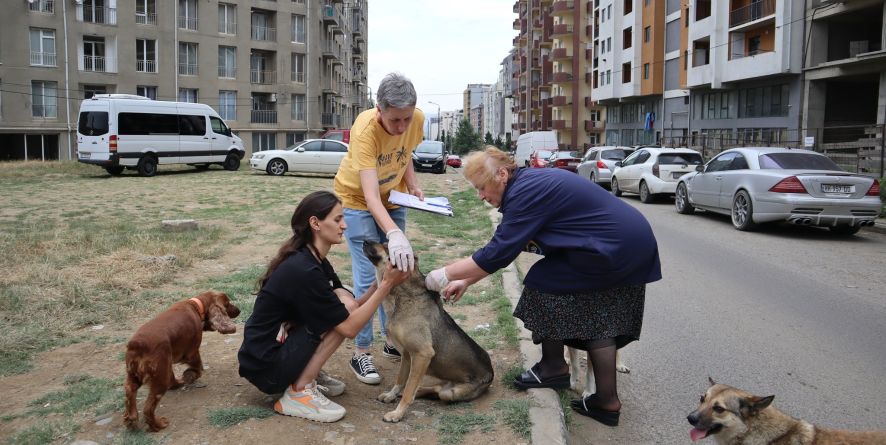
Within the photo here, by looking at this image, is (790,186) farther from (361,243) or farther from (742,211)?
(361,243)

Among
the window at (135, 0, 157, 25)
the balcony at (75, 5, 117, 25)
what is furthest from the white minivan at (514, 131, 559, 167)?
the balcony at (75, 5, 117, 25)

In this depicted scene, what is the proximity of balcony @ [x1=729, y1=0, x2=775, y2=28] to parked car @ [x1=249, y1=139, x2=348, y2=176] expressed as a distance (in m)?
21.9

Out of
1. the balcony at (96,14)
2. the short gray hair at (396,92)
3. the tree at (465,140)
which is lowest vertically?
the short gray hair at (396,92)

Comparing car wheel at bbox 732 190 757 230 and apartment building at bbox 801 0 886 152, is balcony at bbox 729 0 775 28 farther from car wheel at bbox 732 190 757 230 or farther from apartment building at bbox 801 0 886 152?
car wheel at bbox 732 190 757 230

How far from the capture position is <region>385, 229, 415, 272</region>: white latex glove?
398 cm

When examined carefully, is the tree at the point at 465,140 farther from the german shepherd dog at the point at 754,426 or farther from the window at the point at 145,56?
the german shepherd dog at the point at 754,426

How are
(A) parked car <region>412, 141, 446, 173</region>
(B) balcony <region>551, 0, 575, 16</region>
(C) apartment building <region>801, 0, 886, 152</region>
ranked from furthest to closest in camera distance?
(B) balcony <region>551, 0, 575, 16</region>
(A) parked car <region>412, 141, 446, 173</region>
(C) apartment building <region>801, 0, 886, 152</region>

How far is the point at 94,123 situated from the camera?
946 inches

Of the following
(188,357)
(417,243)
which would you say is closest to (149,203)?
(417,243)

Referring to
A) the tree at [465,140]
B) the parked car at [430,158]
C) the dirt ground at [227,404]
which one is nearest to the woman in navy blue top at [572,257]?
the dirt ground at [227,404]

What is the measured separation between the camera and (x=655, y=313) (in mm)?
7137

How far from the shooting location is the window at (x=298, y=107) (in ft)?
180

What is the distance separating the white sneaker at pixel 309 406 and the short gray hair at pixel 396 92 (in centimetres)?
180

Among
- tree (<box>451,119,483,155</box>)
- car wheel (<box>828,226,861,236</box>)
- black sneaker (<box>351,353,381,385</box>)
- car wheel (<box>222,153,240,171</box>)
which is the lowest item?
black sneaker (<box>351,353,381,385</box>)
